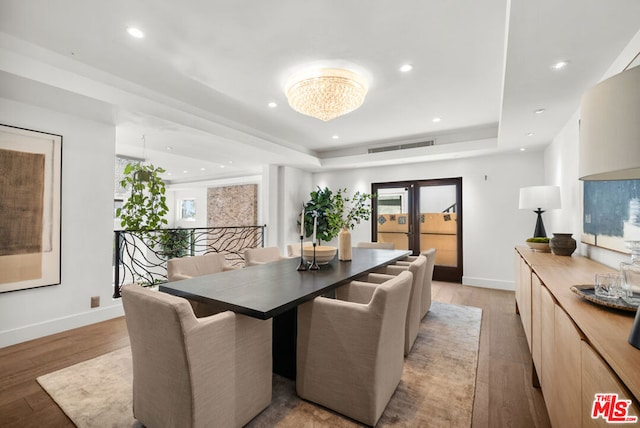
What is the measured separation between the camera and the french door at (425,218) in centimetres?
548

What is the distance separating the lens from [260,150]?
4715 mm

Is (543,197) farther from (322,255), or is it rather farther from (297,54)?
(297,54)

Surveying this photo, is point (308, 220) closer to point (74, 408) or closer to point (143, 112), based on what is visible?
point (143, 112)

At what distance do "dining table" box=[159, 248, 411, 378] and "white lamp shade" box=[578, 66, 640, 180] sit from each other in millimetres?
1321

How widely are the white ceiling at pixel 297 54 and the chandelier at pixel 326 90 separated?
122mm

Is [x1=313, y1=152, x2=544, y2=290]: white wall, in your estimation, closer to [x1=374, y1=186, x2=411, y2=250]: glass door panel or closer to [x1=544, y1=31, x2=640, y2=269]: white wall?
[x1=544, y1=31, x2=640, y2=269]: white wall

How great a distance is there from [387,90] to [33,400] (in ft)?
12.9

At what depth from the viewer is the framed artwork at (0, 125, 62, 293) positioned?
265 centimetres

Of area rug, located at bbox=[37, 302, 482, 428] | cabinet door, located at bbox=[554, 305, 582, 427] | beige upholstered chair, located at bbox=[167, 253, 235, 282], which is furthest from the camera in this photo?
beige upholstered chair, located at bbox=[167, 253, 235, 282]

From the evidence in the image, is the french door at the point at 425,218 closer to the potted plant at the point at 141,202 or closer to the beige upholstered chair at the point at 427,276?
the beige upholstered chair at the point at 427,276

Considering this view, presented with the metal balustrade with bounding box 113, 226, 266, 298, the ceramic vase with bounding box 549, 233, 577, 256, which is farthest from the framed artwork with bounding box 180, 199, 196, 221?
→ the ceramic vase with bounding box 549, 233, 577, 256

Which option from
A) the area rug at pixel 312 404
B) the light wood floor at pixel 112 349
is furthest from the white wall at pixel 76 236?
the area rug at pixel 312 404

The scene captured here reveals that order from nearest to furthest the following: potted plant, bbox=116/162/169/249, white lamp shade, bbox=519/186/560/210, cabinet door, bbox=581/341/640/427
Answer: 1. cabinet door, bbox=581/341/640/427
2. white lamp shade, bbox=519/186/560/210
3. potted plant, bbox=116/162/169/249

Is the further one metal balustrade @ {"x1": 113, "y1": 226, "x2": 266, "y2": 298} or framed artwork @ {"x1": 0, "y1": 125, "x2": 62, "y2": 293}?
metal balustrade @ {"x1": 113, "y1": 226, "x2": 266, "y2": 298}
